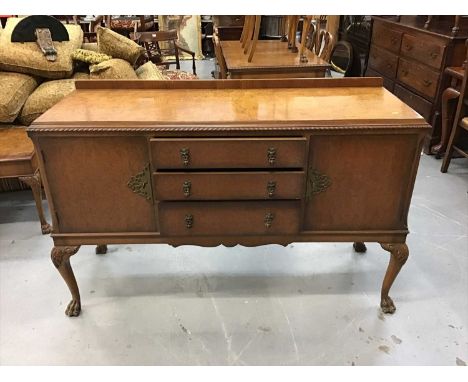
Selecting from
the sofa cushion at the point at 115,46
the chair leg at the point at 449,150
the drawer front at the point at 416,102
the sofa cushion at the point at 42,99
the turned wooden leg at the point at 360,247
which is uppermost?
the sofa cushion at the point at 115,46

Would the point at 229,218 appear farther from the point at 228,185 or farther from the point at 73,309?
the point at 73,309

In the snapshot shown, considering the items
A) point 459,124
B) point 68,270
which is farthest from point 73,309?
point 459,124

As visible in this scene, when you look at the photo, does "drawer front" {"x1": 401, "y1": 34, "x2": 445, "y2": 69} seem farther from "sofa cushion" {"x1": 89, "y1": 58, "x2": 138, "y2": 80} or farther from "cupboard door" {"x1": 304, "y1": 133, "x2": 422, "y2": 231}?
"sofa cushion" {"x1": 89, "y1": 58, "x2": 138, "y2": 80}

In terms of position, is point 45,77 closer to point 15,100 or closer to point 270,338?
point 15,100

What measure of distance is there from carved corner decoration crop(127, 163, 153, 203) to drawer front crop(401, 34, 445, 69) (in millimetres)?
2495

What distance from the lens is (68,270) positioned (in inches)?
62.4

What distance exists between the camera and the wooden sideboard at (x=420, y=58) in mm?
2881

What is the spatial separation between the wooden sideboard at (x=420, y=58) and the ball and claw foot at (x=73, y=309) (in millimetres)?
2551

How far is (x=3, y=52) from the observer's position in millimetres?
2402

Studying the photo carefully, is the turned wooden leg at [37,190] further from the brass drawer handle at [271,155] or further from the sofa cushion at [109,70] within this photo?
the brass drawer handle at [271,155]

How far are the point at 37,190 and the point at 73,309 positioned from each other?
761 millimetres

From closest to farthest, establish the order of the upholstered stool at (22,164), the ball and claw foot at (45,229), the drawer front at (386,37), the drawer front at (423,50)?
the upholstered stool at (22,164) < the ball and claw foot at (45,229) < the drawer front at (423,50) < the drawer front at (386,37)

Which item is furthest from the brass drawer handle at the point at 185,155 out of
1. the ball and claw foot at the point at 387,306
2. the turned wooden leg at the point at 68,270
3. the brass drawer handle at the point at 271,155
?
Result: the ball and claw foot at the point at 387,306
